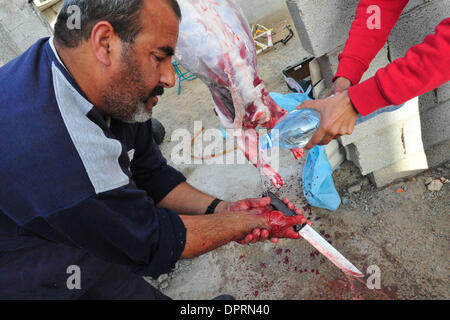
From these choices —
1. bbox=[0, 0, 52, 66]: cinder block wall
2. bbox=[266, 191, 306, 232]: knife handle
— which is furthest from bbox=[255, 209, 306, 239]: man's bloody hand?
bbox=[0, 0, 52, 66]: cinder block wall

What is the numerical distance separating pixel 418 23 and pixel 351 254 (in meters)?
1.62

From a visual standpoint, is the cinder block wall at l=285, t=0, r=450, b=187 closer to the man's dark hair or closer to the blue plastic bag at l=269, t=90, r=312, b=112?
the blue plastic bag at l=269, t=90, r=312, b=112

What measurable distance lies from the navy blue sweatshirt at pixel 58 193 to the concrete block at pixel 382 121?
5.12ft

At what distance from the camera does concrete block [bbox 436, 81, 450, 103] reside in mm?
2354

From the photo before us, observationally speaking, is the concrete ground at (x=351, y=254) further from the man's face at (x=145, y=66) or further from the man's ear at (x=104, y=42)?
the man's ear at (x=104, y=42)

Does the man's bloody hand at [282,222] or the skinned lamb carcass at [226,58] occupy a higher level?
the skinned lamb carcass at [226,58]

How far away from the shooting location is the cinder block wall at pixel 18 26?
17.4 feet

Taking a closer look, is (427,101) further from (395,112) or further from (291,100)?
(291,100)

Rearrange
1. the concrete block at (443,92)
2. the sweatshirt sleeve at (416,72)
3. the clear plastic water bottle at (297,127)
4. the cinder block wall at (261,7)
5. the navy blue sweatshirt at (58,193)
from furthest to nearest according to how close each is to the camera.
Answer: the cinder block wall at (261,7), the concrete block at (443,92), the clear plastic water bottle at (297,127), the sweatshirt sleeve at (416,72), the navy blue sweatshirt at (58,193)

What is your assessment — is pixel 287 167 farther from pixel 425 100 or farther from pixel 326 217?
pixel 425 100

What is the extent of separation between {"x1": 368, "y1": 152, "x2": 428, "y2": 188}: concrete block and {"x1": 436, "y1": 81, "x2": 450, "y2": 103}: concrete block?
45 cm

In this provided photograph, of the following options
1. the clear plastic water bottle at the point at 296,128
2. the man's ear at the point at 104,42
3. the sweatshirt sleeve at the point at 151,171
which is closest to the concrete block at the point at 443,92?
Result: the clear plastic water bottle at the point at 296,128

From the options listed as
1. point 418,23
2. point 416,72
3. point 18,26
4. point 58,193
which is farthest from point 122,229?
point 18,26

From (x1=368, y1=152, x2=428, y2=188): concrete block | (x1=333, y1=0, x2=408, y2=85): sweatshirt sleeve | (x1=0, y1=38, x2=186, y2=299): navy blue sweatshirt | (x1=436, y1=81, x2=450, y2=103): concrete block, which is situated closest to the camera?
(x1=0, y1=38, x2=186, y2=299): navy blue sweatshirt
